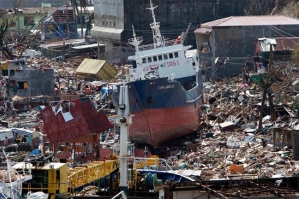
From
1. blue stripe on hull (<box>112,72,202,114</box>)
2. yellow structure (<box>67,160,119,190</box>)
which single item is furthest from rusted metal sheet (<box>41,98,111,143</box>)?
yellow structure (<box>67,160,119,190</box>)

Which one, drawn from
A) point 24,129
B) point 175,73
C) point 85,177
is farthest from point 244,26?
point 85,177

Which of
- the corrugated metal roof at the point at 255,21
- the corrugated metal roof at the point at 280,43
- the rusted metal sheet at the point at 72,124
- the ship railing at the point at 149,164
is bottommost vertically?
the ship railing at the point at 149,164

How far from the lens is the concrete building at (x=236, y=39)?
48812 mm

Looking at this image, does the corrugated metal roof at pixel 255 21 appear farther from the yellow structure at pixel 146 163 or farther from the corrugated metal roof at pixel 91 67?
Answer: the yellow structure at pixel 146 163

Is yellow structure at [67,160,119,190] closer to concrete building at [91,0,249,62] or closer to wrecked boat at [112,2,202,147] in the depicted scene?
wrecked boat at [112,2,202,147]

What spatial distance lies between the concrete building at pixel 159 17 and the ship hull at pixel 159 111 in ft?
68.3

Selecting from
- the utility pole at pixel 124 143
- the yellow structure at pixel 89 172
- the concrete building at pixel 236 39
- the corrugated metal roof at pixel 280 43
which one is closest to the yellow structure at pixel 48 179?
the yellow structure at pixel 89 172

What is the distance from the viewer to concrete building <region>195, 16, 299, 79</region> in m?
48.8

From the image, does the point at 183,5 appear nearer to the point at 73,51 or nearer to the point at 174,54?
the point at 73,51

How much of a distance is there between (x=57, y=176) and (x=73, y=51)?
1619 inches

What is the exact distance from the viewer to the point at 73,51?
A: 208 ft

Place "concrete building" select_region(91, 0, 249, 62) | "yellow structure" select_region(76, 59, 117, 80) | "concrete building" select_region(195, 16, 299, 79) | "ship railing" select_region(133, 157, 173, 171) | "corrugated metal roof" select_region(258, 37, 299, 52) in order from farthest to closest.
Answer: "concrete building" select_region(91, 0, 249, 62), "yellow structure" select_region(76, 59, 117, 80), "concrete building" select_region(195, 16, 299, 79), "corrugated metal roof" select_region(258, 37, 299, 52), "ship railing" select_region(133, 157, 173, 171)

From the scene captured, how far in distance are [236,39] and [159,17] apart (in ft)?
37.4

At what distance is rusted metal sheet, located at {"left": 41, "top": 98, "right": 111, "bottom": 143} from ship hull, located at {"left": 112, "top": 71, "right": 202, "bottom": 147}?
3634mm
